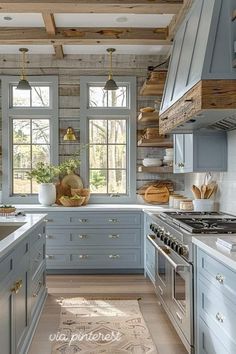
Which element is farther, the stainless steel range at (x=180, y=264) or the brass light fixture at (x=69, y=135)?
the brass light fixture at (x=69, y=135)

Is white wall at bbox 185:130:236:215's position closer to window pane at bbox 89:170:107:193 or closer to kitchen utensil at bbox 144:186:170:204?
kitchen utensil at bbox 144:186:170:204

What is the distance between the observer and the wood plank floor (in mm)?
2971

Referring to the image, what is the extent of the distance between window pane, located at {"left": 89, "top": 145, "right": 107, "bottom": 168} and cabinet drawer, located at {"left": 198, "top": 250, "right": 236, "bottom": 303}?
10.8 ft

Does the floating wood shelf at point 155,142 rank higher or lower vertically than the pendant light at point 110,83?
lower

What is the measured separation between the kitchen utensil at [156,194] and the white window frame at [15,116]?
1353 millimetres

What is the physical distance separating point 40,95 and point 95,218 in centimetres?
197

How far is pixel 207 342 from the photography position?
2.27 m

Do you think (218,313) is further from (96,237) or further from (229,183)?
(96,237)

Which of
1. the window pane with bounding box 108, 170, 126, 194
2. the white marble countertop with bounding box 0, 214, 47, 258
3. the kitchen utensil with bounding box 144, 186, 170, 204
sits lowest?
the white marble countertop with bounding box 0, 214, 47, 258

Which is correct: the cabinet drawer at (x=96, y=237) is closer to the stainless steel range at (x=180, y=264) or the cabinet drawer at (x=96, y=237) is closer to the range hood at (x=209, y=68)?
the stainless steel range at (x=180, y=264)

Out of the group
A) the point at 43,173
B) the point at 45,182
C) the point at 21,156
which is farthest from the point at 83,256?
the point at 21,156

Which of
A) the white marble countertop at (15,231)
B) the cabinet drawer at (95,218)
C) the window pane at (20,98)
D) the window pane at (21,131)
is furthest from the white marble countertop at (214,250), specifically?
the window pane at (20,98)

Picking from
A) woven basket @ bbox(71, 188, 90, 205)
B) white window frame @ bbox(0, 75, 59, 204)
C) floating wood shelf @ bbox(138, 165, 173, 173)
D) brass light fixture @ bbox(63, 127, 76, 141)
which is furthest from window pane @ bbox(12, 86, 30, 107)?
floating wood shelf @ bbox(138, 165, 173, 173)

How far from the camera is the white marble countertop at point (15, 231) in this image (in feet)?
7.06
